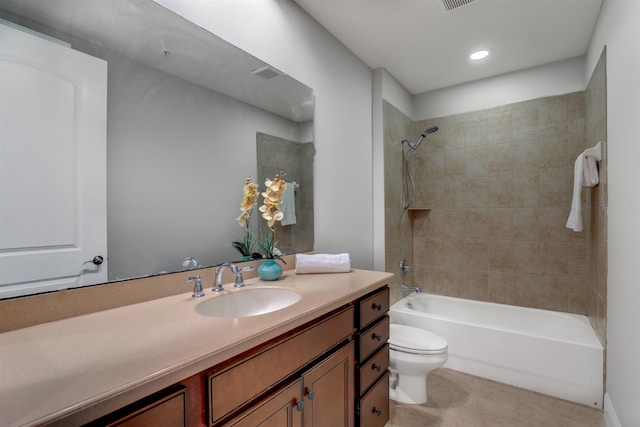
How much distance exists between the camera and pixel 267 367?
3.00 ft

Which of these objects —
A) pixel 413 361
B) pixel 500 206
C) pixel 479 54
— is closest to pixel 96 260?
pixel 413 361

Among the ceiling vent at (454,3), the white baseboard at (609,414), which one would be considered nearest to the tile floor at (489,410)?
the white baseboard at (609,414)

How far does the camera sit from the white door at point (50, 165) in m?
0.85

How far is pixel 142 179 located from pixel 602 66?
2662 millimetres

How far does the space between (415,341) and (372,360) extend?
695mm

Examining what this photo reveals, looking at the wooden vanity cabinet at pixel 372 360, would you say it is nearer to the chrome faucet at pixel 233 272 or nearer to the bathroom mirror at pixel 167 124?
the chrome faucet at pixel 233 272

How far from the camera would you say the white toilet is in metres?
1.89

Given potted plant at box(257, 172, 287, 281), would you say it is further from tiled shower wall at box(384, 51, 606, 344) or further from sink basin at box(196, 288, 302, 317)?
tiled shower wall at box(384, 51, 606, 344)

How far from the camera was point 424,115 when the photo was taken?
3.23 m

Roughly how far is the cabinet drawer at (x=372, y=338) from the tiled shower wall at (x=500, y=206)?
1.11 m

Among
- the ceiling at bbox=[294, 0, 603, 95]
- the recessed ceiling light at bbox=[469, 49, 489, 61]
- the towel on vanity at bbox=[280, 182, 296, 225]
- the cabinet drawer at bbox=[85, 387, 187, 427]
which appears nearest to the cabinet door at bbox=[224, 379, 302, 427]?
the cabinet drawer at bbox=[85, 387, 187, 427]

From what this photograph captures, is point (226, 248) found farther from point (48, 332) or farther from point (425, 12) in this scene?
point (425, 12)

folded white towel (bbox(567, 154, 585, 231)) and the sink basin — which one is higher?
folded white towel (bbox(567, 154, 585, 231))

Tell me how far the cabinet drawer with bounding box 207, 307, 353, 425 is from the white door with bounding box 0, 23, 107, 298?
601mm
